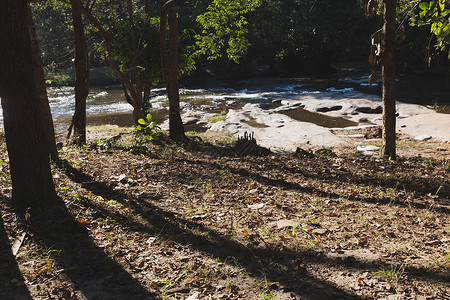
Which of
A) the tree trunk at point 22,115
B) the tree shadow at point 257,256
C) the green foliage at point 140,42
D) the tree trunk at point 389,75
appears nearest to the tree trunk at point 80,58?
the green foliage at point 140,42

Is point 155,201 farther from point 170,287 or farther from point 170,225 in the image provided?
point 170,287

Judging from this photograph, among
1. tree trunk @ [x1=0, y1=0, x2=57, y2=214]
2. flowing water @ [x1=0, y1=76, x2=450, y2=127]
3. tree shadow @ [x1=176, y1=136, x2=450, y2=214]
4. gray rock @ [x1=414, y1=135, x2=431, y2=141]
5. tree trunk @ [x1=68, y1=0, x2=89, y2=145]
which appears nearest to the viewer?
tree trunk @ [x1=0, y1=0, x2=57, y2=214]

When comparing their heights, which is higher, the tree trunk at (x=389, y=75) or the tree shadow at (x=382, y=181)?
the tree trunk at (x=389, y=75)

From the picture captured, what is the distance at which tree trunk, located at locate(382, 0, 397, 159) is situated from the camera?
7.21m

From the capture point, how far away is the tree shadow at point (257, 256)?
3.09 meters

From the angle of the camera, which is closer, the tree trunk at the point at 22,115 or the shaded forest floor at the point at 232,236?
the shaded forest floor at the point at 232,236

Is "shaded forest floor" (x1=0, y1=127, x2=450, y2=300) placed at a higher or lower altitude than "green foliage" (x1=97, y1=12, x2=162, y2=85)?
lower

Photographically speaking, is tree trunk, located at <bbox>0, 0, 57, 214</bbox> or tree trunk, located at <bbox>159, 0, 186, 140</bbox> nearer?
tree trunk, located at <bbox>0, 0, 57, 214</bbox>

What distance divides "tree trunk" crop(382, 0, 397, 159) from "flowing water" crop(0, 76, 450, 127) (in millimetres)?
8009

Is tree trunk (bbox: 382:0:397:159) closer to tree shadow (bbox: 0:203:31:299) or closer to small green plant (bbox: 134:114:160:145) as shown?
small green plant (bbox: 134:114:160:145)

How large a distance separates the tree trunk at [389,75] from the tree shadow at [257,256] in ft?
16.9

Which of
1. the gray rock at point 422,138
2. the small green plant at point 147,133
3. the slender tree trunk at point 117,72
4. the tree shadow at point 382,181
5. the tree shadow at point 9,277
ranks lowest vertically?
the gray rock at point 422,138

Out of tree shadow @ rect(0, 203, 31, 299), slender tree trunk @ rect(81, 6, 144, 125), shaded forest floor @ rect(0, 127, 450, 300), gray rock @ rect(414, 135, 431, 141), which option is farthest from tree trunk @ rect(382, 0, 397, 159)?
tree shadow @ rect(0, 203, 31, 299)

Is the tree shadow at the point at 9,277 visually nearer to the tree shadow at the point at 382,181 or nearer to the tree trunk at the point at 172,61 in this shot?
the tree shadow at the point at 382,181
